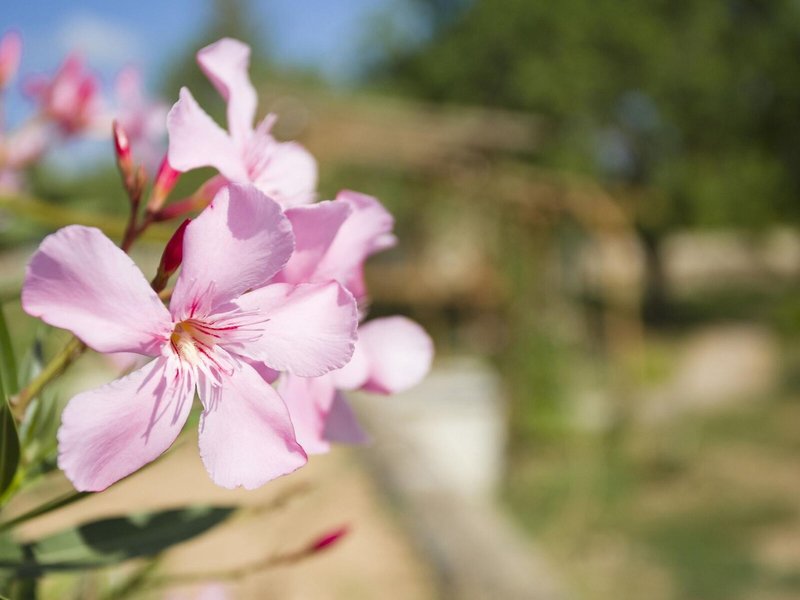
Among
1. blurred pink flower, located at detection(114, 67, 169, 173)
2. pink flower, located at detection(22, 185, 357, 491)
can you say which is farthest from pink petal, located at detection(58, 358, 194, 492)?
blurred pink flower, located at detection(114, 67, 169, 173)

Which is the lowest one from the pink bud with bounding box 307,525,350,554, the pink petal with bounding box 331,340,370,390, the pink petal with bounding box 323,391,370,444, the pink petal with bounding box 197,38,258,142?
the pink bud with bounding box 307,525,350,554

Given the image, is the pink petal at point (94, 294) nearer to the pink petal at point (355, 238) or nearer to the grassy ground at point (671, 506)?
the pink petal at point (355, 238)

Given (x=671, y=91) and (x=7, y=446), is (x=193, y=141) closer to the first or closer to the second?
(x=7, y=446)

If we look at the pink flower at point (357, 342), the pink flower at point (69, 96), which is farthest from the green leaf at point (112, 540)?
the pink flower at point (69, 96)

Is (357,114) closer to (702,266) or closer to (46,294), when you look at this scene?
(46,294)

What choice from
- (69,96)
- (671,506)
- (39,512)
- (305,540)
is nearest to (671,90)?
(671,506)

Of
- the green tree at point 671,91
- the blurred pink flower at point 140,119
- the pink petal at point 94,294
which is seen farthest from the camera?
the green tree at point 671,91

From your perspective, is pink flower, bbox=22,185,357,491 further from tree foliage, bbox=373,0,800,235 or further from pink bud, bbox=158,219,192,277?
tree foliage, bbox=373,0,800,235
